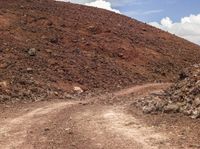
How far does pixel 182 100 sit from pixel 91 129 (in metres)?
4.32

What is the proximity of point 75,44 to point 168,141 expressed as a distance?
81.1 feet

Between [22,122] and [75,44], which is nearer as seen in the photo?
[22,122]

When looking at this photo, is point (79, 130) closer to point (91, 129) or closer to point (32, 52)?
point (91, 129)

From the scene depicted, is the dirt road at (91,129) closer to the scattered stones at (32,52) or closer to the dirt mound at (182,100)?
the dirt mound at (182,100)

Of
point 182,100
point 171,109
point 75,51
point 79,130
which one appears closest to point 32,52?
point 75,51

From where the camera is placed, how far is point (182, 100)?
1777 centimetres

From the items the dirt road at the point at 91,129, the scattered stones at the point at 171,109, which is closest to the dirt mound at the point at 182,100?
the scattered stones at the point at 171,109

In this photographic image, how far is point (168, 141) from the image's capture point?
13023 millimetres

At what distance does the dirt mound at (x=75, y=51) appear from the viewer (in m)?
28.7

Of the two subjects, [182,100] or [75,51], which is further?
[75,51]

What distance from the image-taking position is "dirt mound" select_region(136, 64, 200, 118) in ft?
54.2

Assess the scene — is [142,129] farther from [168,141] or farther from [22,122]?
[22,122]

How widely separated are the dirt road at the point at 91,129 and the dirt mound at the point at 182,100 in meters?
0.58

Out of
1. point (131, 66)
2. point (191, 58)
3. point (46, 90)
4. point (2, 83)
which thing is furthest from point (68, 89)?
point (191, 58)
